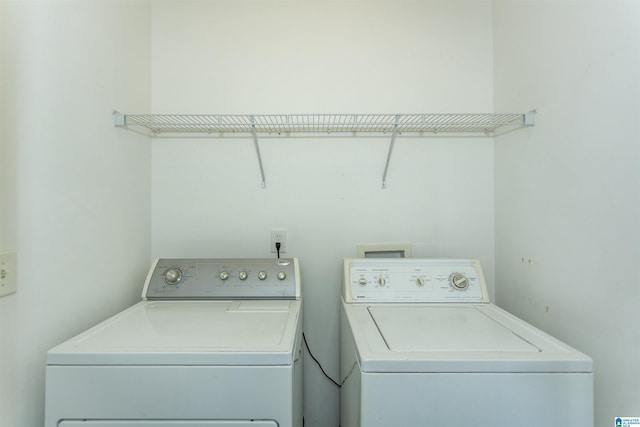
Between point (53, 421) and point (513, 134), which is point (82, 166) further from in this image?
A: point (513, 134)

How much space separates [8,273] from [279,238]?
3.27ft

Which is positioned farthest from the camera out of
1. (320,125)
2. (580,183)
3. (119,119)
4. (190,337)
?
(320,125)

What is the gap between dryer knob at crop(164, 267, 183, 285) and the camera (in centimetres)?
131

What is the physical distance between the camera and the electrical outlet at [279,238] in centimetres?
154

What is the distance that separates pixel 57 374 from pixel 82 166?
72 centimetres

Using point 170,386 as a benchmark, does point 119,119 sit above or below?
above


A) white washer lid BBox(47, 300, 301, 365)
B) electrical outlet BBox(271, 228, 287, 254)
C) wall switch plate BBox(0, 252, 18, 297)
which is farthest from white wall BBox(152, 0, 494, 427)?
wall switch plate BBox(0, 252, 18, 297)

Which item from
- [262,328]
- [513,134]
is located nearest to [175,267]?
[262,328]

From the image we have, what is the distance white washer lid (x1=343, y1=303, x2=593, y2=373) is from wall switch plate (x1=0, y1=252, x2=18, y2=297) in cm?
103

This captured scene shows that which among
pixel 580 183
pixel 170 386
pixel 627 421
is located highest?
pixel 580 183

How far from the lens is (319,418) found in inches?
61.5

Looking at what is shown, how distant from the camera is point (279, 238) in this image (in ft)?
5.05

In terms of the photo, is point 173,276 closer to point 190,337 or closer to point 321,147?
point 190,337

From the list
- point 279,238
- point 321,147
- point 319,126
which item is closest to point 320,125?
point 319,126
